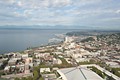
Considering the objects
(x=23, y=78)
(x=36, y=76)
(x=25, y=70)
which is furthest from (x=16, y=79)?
(x=25, y=70)

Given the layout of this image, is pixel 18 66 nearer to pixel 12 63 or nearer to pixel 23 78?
pixel 12 63

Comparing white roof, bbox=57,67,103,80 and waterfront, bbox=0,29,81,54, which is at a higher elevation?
white roof, bbox=57,67,103,80

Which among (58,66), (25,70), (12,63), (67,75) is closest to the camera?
(67,75)

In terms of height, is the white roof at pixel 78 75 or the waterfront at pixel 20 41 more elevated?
the white roof at pixel 78 75

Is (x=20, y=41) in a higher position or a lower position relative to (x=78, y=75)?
lower

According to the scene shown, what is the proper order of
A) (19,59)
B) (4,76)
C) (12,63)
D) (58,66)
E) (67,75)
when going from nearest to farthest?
(67,75)
(4,76)
(58,66)
(12,63)
(19,59)

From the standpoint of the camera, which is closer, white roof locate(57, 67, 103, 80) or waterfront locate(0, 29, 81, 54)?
white roof locate(57, 67, 103, 80)

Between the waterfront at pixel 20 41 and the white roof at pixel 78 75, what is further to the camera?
the waterfront at pixel 20 41

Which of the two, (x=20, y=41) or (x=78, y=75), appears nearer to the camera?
(x=78, y=75)

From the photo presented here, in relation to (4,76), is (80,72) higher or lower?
higher

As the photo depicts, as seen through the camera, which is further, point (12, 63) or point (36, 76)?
point (12, 63)
